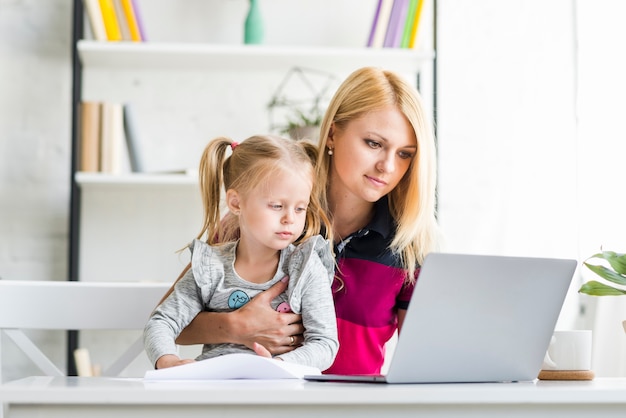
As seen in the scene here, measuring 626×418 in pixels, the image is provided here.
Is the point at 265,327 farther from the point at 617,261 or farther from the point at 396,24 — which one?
the point at 396,24

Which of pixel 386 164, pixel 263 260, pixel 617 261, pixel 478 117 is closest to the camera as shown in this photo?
pixel 617 261

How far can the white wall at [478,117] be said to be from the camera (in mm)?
2500

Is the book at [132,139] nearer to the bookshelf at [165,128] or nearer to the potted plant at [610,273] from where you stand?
the bookshelf at [165,128]

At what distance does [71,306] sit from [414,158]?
67 cm

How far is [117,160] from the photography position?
7.70 feet

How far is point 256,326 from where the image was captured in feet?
4.05

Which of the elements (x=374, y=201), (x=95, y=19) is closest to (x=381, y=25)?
(x=95, y=19)

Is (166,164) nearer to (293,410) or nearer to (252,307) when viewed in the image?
(252,307)

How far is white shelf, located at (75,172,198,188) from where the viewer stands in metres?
2.32

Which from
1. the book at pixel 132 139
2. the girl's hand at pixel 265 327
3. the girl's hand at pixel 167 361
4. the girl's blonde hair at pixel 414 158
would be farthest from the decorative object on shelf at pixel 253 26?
the girl's hand at pixel 167 361

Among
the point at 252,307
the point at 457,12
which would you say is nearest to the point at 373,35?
the point at 457,12

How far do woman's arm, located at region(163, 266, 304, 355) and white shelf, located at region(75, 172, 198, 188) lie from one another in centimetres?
110

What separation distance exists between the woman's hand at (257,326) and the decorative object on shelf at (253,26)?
134 centimetres

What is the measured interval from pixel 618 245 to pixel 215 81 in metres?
1.30
